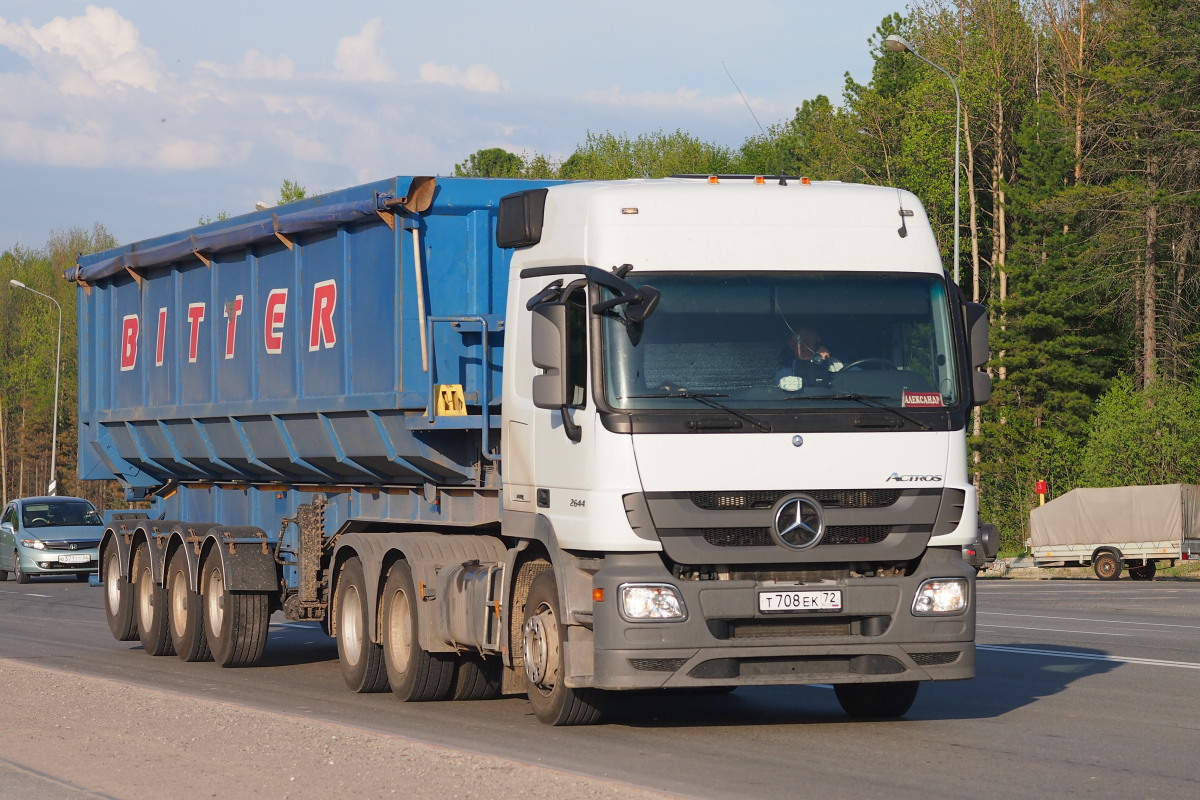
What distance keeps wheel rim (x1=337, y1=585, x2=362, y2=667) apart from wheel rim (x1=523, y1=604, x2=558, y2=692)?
3011 mm

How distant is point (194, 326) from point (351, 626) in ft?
15.1

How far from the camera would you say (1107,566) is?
39375 mm

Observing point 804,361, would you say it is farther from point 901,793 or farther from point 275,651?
point 275,651

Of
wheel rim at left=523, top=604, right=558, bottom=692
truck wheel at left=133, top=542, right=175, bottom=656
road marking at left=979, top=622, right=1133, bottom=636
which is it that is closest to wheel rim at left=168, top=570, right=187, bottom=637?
truck wheel at left=133, top=542, right=175, bottom=656

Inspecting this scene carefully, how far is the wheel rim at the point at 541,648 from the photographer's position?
10.4m

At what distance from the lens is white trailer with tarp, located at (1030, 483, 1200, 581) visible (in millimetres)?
38875

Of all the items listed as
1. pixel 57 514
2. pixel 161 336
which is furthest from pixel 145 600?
pixel 57 514

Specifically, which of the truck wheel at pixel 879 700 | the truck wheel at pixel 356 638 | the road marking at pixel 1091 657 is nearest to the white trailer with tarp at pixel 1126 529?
the road marking at pixel 1091 657

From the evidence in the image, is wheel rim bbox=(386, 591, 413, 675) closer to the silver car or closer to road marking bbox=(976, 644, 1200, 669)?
road marking bbox=(976, 644, 1200, 669)

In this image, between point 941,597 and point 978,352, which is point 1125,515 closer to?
point 978,352

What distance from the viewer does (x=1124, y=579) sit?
39.7 meters

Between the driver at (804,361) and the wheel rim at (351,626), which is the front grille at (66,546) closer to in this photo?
the wheel rim at (351,626)

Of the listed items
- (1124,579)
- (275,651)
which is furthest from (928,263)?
(1124,579)

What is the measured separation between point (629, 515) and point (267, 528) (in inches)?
280
